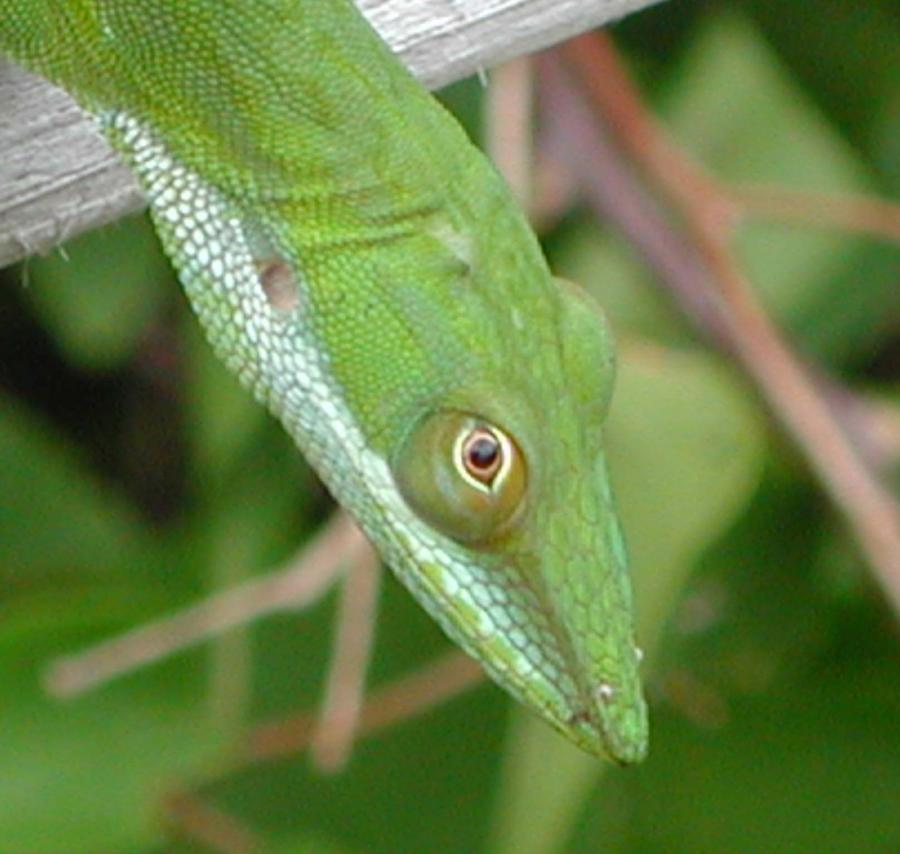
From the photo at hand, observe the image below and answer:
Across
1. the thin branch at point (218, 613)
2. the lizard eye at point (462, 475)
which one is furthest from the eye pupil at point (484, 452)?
the thin branch at point (218, 613)

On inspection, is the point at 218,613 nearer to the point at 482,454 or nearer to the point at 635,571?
the point at 635,571

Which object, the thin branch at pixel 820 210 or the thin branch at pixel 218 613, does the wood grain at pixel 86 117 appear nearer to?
the thin branch at pixel 218 613

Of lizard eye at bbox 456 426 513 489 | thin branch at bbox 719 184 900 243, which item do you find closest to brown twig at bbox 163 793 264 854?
thin branch at bbox 719 184 900 243

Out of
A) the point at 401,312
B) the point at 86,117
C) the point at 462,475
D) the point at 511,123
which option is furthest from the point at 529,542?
the point at 511,123

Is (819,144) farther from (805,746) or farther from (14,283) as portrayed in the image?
(14,283)

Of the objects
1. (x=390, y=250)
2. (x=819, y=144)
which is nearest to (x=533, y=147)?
(x=819, y=144)

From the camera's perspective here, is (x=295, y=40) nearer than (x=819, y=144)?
Yes
